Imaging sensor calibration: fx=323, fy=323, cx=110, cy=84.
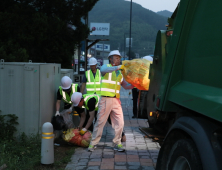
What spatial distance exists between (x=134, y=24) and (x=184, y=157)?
153 m

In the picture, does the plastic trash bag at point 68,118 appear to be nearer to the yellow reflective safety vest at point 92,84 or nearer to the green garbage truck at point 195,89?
the yellow reflective safety vest at point 92,84

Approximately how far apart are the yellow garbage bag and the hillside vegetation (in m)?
97.8

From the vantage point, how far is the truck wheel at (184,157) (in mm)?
2465

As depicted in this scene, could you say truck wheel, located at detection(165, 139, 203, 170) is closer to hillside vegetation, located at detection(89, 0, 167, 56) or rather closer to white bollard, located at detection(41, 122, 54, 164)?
white bollard, located at detection(41, 122, 54, 164)

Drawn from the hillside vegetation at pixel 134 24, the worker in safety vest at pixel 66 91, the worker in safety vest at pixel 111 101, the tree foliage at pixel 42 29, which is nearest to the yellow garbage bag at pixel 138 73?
the worker in safety vest at pixel 111 101

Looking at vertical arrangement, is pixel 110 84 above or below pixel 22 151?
above

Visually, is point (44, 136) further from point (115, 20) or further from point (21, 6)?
Answer: point (115, 20)

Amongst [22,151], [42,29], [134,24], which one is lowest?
[22,151]

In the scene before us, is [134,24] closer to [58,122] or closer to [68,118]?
[68,118]

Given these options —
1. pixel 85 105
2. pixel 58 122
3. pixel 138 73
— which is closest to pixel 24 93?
pixel 58 122

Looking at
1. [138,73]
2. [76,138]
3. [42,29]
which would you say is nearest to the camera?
[138,73]

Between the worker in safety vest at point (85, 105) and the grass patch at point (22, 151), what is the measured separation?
56 cm

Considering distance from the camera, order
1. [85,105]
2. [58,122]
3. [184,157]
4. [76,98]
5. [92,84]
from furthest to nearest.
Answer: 1. [92,84]
2. [85,105]
3. [58,122]
4. [76,98]
5. [184,157]

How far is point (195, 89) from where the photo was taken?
2.67 m
